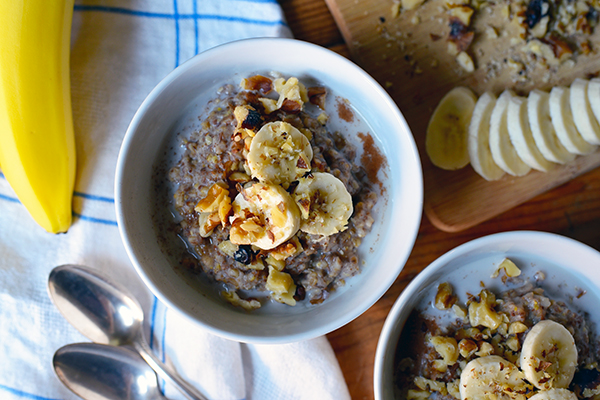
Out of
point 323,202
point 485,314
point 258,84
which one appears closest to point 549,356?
point 485,314

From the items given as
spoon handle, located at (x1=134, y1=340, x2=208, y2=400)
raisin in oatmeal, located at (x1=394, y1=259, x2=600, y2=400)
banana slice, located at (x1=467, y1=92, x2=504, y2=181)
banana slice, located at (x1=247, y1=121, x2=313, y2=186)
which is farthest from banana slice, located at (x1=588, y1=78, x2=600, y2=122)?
spoon handle, located at (x1=134, y1=340, x2=208, y2=400)

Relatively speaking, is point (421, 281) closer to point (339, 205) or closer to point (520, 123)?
point (339, 205)

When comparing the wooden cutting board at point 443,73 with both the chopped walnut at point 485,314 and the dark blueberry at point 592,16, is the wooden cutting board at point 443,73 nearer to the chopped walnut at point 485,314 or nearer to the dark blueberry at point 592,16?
the dark blueberry at point 592,16

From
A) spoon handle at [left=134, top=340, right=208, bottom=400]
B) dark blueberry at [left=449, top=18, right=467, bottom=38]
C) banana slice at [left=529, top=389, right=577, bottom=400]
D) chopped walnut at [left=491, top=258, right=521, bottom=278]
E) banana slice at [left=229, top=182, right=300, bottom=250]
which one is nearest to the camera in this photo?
banana slice at [left=229, top=182, right=300, bottom=250]

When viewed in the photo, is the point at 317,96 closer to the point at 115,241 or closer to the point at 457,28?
the point at 457,28

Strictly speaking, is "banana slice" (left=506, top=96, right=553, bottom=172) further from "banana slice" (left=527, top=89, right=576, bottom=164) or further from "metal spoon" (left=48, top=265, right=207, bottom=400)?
"metal spoon" (left=48, top=265, right=207, bottom=400)

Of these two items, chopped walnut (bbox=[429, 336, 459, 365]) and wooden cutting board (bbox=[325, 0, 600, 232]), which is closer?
chopped walnut (bbox=[429, 336, 459, 365])
